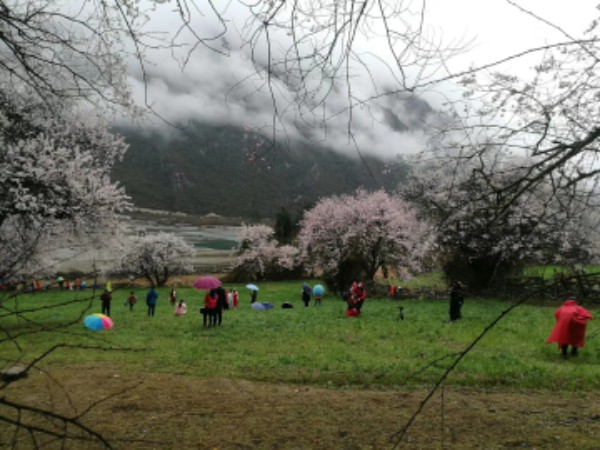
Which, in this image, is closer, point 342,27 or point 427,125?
point 342,27

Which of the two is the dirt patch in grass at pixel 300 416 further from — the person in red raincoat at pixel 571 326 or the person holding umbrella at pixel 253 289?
the person holding umbrella at pixel 253 289

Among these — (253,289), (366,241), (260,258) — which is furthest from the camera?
(260,258)

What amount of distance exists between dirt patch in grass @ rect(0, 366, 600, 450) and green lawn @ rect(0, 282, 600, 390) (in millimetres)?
654

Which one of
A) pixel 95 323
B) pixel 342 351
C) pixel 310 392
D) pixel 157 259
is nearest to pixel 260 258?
pixel 157 259

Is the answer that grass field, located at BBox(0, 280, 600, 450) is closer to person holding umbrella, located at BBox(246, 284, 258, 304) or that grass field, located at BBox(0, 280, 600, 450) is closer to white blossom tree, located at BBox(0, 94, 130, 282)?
white blossom tree, located at BBox(0, 94, 130, 282)

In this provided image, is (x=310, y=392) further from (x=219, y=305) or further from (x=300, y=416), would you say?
(x=219, y=305)

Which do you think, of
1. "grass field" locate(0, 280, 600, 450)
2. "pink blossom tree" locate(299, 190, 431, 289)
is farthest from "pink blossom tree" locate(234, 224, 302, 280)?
"grass field" locate(0, 280, 600, 450)

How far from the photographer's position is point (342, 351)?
33.1ft

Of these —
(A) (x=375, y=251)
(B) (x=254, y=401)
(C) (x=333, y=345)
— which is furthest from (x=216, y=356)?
(A) (x=375, y=251)

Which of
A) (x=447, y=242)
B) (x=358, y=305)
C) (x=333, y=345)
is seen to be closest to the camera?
(x=333, y=345)

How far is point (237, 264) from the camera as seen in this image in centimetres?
5025

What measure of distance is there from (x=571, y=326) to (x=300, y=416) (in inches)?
233

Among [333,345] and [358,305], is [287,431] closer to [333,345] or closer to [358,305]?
[333,345]

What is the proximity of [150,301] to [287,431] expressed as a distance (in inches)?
577
